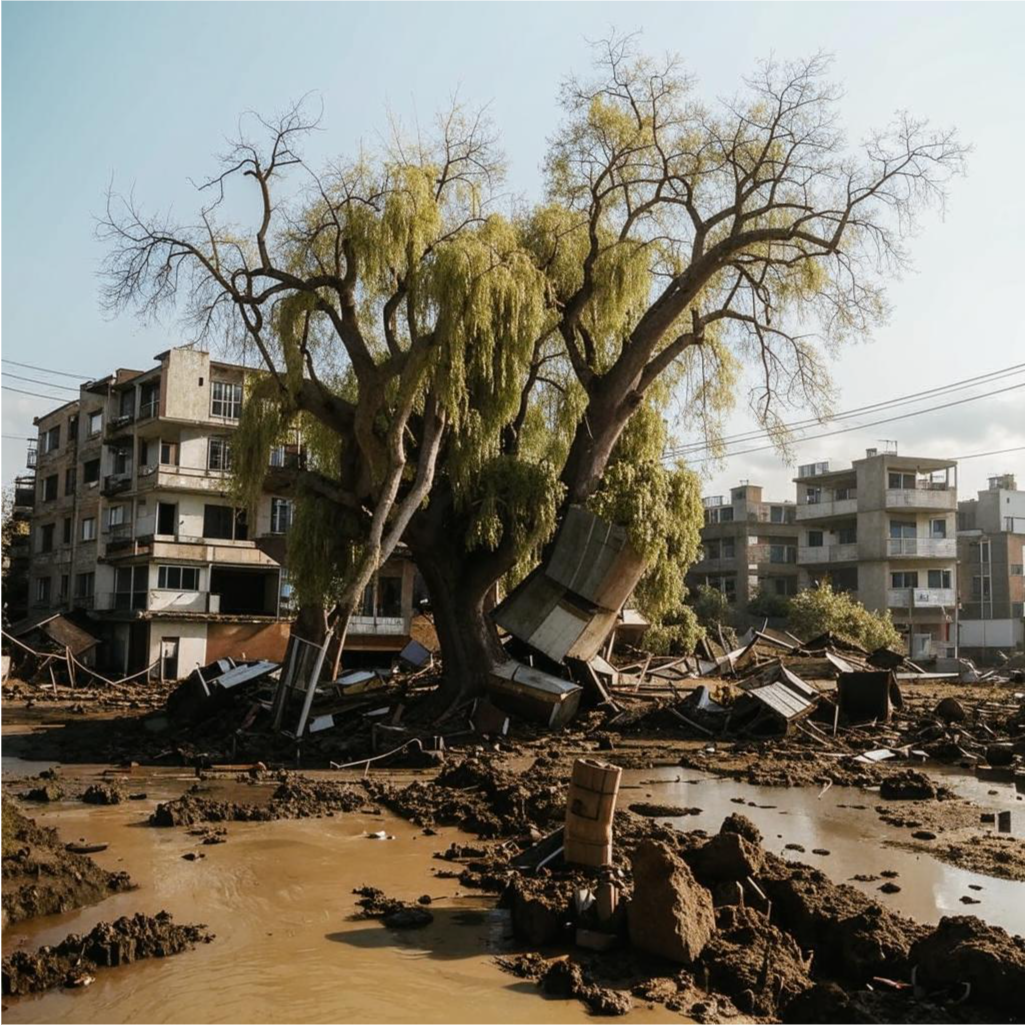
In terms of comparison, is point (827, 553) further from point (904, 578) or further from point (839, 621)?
point (839, 621)

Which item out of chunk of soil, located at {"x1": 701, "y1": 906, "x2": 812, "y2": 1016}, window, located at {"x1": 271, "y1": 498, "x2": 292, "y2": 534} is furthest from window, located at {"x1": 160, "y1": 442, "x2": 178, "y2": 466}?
chunk of soil, located at {"x1": 701, "y1": 906, "x2": 812, "y2": 1016}

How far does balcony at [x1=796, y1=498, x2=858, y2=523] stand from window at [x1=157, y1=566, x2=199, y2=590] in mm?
34858

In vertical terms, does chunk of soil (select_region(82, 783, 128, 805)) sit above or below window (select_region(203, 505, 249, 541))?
below

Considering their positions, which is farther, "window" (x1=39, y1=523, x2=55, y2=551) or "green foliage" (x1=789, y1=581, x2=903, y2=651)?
"window" (x1=39, y1=523, x2=55, y2=551)

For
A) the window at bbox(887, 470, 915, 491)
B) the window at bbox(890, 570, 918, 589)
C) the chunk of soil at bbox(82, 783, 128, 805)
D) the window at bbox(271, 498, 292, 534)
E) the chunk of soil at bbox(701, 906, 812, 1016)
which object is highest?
the window at bbox(887, 470, 915, 491)

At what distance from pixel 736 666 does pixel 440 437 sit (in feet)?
49.9

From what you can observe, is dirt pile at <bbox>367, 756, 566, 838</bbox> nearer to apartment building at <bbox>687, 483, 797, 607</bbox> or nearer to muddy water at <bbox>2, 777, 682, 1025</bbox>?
muddy water at <bbox>2, 777, 682, 1025</bbox>

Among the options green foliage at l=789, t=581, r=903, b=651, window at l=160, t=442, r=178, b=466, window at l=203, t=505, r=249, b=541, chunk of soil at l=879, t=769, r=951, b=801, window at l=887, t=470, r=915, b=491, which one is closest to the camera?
chunk of soil at l=879, t=769, r=951, b=801

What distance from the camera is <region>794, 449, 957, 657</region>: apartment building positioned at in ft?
180

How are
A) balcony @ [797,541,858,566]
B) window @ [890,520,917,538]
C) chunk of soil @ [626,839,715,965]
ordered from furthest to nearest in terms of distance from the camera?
balcony @ [797,541,858,566] < window @ [890,520,917,538] < chunk of soil @ [626,839,715,965]

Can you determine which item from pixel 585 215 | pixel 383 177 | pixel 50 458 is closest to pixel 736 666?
pixel 585 215

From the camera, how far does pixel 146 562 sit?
41.9 m

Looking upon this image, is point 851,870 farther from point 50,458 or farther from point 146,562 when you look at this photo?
point 50,458

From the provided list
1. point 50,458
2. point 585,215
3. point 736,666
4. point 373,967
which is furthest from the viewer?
point 50,458
